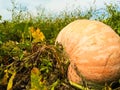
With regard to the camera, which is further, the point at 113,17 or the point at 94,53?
the point at 113,17

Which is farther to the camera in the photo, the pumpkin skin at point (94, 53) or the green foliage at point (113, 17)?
the green foliage at point (113, 17)

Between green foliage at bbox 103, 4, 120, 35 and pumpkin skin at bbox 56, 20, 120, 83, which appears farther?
green foliage at bbox 103, 4, 120, 35

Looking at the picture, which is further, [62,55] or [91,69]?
[62,55]

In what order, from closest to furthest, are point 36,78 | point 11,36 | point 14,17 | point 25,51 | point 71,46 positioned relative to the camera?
point 36,78 < point 71,46 < point 25,51 < point 11,36 < point 14,17

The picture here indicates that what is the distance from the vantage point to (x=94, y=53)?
3.65 meters

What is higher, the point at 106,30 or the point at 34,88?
the point at 106,30

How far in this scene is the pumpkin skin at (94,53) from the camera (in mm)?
3643

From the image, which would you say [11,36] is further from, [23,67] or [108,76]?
[108,76]

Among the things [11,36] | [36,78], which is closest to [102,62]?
[36,78]

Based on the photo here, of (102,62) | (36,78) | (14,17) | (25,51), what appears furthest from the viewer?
(14,17)

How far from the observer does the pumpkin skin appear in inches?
143

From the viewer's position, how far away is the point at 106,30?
12.6ft

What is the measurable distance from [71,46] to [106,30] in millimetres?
366

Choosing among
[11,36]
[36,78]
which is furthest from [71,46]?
[11,36]
